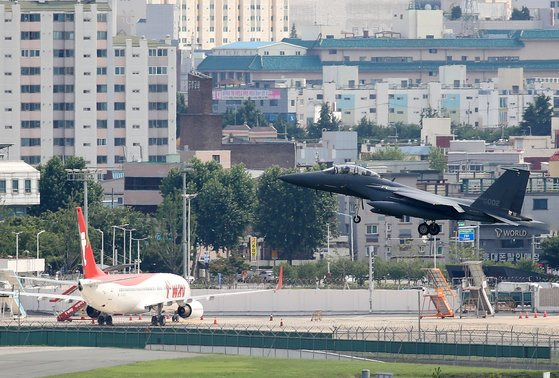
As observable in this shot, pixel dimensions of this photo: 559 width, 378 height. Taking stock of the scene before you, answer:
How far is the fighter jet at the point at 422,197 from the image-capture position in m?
120

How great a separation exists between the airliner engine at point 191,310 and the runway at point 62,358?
93.4 feet

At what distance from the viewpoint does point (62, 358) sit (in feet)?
432

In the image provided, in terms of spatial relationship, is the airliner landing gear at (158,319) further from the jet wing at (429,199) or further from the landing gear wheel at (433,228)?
the landing gear wheel at (433,228)

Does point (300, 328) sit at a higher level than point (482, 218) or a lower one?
lower

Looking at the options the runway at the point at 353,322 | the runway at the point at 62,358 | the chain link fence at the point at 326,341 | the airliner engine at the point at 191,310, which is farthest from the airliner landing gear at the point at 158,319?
the runway at the point at 62,358

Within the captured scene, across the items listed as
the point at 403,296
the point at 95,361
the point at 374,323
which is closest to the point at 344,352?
the point at 95,361

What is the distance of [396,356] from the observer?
135m

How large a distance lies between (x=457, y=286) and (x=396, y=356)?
183ft

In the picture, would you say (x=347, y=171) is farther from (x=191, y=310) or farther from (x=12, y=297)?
(x=12, y=297)

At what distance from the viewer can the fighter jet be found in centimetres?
11981

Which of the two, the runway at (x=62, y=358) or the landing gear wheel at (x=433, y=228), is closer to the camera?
the landing gear wheel at (x=433, y=228)

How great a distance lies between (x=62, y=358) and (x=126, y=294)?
3076cm

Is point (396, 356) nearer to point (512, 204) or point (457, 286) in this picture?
point (512, 204)

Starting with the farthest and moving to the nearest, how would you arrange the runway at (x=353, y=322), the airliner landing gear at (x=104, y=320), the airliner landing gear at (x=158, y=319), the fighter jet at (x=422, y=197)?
1. the airliner landing gear at (x=104, y=320)
2. the airliner landing gear at (x=158, y=319)
3. the runway at (x=353, y=322)
4. the fighter jet at (x=422, y=197)
